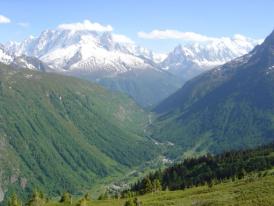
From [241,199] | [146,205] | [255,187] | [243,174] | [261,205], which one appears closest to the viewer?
[261,205]

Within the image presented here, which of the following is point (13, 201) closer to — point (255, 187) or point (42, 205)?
point (42, 205)

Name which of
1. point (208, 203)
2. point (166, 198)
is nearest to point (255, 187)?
point (208, 203)

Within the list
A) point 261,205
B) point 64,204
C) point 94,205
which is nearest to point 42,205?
point 64,204

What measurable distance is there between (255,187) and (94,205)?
66.7 metres

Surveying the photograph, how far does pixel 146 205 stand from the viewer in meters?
155

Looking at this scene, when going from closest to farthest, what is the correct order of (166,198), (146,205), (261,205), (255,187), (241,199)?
(261,205), (241,199), (255,187), (146,205), (166,198)

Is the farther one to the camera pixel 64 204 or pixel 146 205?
pixel 64 204

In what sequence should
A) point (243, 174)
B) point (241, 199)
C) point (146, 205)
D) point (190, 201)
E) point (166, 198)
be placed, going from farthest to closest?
point (243, 174) < point (166, 198) < point (146, 205) < point (190, 201) < point (241, 199)

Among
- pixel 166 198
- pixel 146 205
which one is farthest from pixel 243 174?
Result: pixel 146 205

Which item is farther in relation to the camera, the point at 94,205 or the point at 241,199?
the point at 94,205

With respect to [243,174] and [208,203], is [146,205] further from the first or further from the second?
[243,174]

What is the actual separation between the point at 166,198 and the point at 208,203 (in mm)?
48025

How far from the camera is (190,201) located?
5719 inches

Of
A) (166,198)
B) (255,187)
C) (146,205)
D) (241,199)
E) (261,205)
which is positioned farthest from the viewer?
(166,198)
